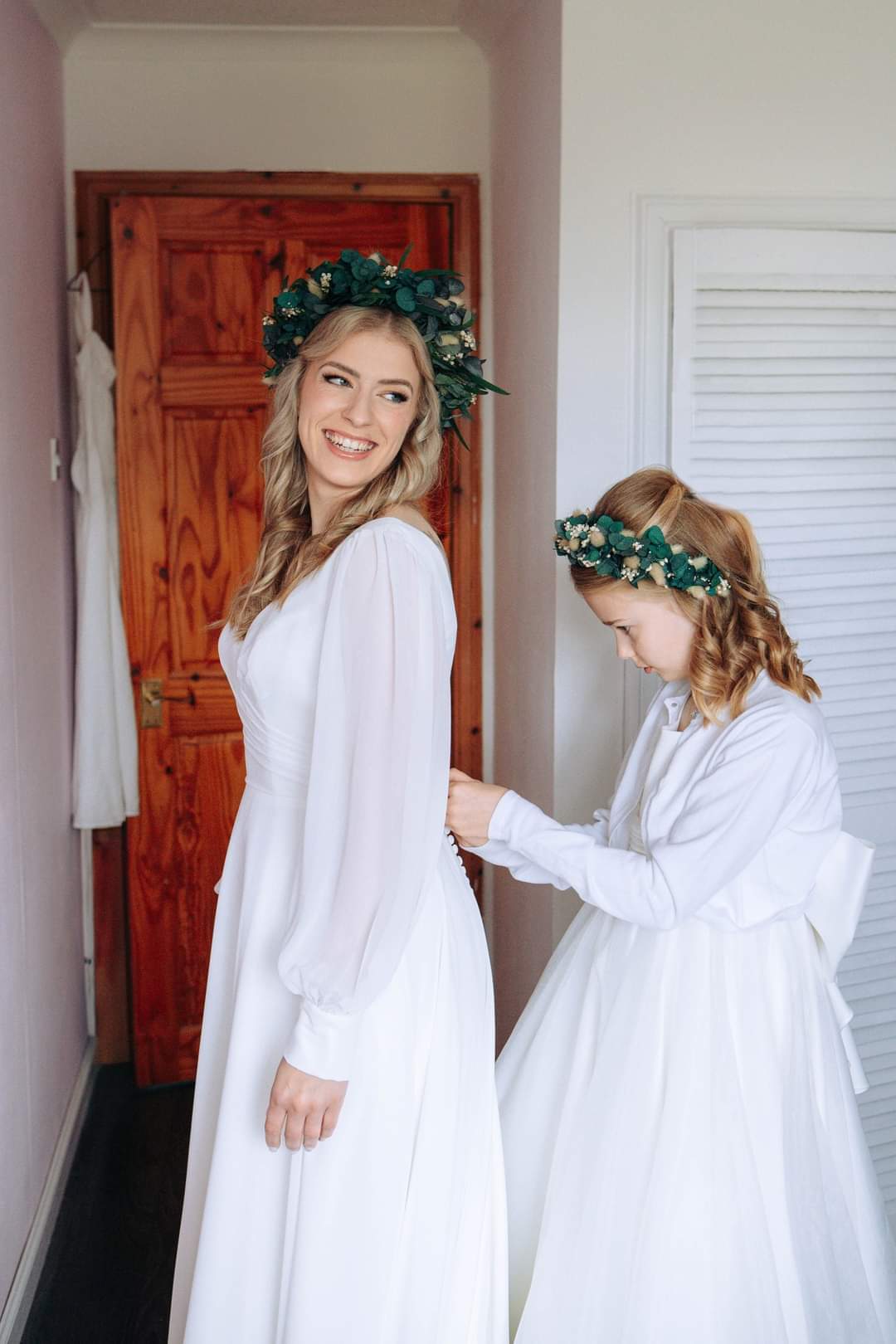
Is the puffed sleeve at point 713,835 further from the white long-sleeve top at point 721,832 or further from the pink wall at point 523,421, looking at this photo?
the pink wall at point 523,421

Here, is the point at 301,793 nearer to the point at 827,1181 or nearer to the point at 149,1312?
the point at 827,1181

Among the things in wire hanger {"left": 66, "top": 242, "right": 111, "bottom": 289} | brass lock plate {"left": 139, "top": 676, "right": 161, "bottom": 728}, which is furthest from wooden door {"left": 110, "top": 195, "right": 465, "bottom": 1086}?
wire hanger {"left": 66, "top": 242, "right": 111, "bottom": 289}

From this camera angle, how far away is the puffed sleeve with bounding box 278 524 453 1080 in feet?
4.48

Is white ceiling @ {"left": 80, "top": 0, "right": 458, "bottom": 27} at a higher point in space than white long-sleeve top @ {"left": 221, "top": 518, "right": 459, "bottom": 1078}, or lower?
higher

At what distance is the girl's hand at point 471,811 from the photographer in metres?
1.74

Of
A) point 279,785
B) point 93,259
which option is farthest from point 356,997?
point 93,259

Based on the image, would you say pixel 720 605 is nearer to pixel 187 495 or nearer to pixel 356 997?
pixel 356 997

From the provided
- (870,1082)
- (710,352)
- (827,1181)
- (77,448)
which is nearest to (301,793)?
(827,1181)

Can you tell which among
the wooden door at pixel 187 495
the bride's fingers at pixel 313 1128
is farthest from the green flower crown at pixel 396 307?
the wooden door at pixel 187 495

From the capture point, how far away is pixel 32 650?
265cm

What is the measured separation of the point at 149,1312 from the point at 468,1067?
1.29 m

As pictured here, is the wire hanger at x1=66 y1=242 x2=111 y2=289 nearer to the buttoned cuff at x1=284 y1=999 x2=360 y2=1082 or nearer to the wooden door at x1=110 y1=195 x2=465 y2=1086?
A: the wooden door at x1=110 y1=195 x2=465 y2=1086

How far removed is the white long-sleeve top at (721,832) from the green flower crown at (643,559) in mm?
184

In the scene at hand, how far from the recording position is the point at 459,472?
10.7 feet
